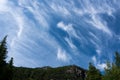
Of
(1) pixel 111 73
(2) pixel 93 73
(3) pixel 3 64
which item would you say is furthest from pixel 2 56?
(1) pixel 111 73

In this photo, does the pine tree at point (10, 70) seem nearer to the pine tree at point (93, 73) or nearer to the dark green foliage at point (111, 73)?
the pine tree at point (93, 73)

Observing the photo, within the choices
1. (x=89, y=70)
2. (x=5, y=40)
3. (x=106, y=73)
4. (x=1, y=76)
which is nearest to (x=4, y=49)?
(x=5, y=40)

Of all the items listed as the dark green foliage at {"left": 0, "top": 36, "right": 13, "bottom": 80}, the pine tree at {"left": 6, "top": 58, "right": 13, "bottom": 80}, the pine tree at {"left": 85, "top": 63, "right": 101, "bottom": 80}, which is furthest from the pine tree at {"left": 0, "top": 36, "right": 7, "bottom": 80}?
the pine tree at {"left": 85, "top": 63, "right": 101, "bottom": 80}

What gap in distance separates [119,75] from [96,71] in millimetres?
10900

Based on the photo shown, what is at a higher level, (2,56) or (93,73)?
(2,56)

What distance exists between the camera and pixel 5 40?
52938 mm

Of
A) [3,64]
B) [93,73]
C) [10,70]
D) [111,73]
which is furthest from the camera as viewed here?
[10,70]

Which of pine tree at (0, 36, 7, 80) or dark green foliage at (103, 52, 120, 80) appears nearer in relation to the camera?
dark green foliage at (103, 52, 120, 80)

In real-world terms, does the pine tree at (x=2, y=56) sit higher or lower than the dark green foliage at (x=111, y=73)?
higher

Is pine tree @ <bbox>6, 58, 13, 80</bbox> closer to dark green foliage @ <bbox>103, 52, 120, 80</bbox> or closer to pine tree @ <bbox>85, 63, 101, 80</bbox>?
pine tree @ <bbox>85, 63, 101, 80</bbox>

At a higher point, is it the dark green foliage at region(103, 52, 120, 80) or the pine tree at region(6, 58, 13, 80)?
the pine tree at region(6, 58, 13, 80)

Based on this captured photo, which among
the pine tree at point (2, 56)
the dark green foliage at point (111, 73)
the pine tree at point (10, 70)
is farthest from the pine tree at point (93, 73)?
the pine tree at point (10, 70)

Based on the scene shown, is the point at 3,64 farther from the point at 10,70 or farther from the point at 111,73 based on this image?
the point at 111,73

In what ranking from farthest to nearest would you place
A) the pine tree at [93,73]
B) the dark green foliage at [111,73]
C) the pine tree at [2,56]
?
the pine tree at [2,56], the pine tree at [93,73], the dark green foliage at [111,73]
